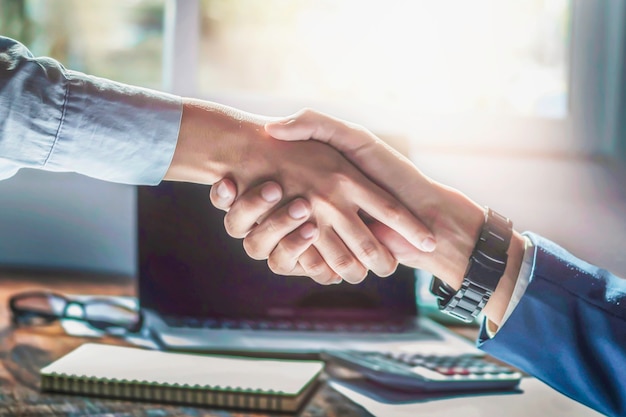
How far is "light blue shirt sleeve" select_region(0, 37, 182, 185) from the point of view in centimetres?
68

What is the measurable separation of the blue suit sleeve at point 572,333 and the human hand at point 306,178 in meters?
0.16

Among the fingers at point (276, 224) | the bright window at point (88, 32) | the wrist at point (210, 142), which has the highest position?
the bright window at point (88, 32)

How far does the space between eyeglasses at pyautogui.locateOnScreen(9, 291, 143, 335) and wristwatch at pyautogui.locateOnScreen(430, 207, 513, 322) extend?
465 mm

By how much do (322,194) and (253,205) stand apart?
9 centimetres

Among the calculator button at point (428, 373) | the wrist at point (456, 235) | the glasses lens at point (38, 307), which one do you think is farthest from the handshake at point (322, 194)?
the glasses lens at point (38, 307)

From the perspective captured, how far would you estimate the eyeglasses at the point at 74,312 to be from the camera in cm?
94

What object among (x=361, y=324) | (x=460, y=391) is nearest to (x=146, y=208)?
(x=361, y=324)

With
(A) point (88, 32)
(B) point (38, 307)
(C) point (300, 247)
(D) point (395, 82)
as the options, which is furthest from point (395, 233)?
(A) point (88, 32)

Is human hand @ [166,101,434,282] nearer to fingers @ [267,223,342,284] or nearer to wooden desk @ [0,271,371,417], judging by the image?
fingers @ [267,223,342,284]

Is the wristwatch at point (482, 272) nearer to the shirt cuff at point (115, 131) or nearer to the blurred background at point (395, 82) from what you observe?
the shirt cuff at point (115, 131)

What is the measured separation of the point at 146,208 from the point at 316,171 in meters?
0.32

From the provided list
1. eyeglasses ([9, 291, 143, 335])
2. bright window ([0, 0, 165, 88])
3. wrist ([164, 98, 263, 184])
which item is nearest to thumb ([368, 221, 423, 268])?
wrist ([164, 98, 263, 184])

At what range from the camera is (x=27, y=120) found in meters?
0.68

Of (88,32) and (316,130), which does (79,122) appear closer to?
(316,130)
